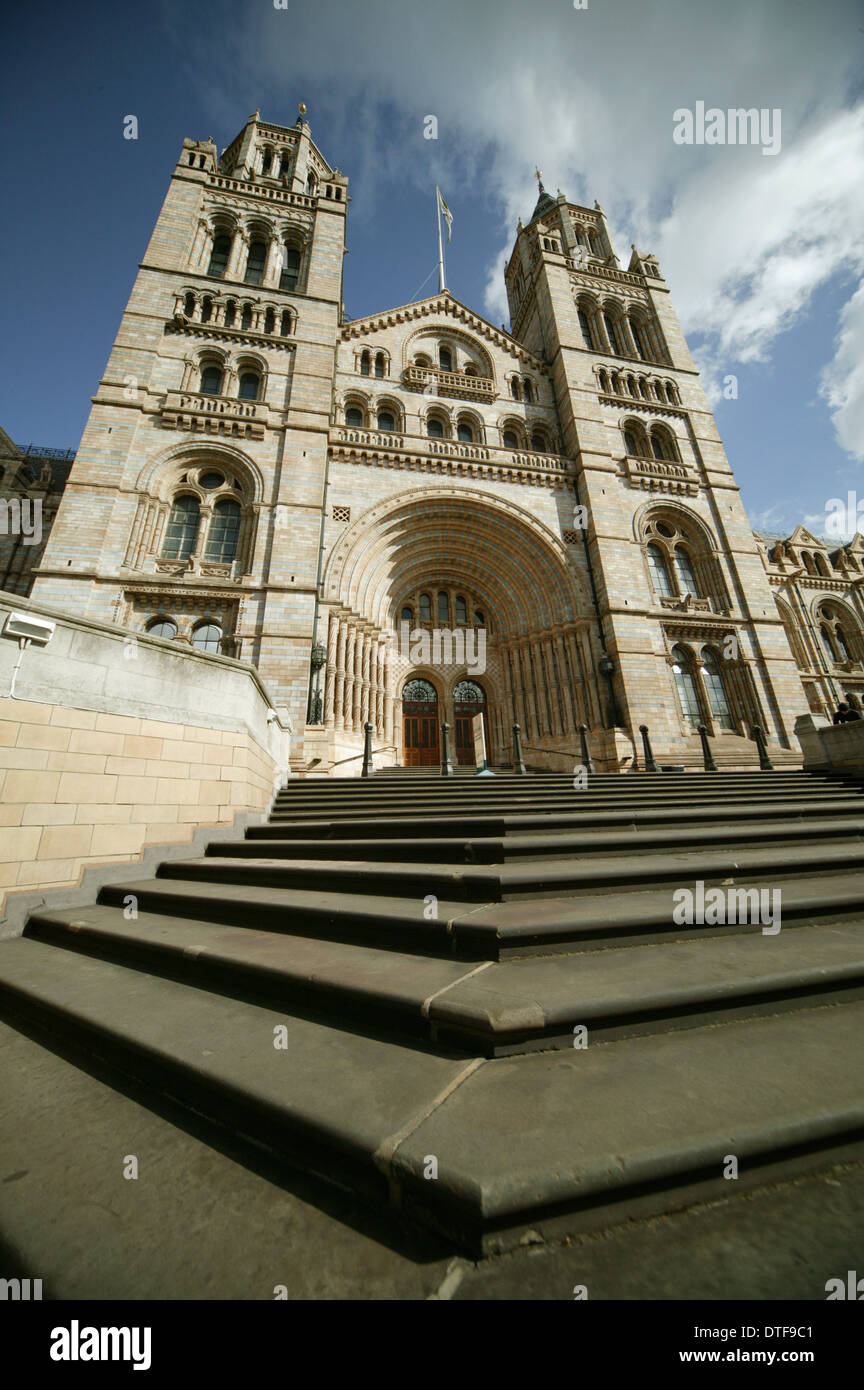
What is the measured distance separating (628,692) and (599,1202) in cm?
1328

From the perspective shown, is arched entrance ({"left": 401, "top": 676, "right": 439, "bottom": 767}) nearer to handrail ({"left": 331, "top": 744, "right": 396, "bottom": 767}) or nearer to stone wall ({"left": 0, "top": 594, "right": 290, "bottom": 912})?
handrail ({"left": 331, "top": 744, "right": 396, "bottom": 767})

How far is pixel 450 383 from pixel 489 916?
19751 millimetres

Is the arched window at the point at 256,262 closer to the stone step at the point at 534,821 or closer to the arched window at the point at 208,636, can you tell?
the arched window at the point at 208,636

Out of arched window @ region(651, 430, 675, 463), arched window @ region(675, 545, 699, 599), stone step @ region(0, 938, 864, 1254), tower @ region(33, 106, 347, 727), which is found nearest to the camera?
stone step @ region(0, 938, 864, 1254)

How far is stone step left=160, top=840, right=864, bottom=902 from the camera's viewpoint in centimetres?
292

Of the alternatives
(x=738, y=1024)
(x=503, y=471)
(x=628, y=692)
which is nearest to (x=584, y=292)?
(x=503, y=471)

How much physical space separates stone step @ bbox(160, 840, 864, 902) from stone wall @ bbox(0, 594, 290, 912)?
3.79 feet

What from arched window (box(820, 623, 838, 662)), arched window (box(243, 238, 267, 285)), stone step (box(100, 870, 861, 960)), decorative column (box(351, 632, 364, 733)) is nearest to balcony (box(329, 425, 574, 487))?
decorative column (box(351, 632, 364, 733))

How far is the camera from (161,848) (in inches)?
183

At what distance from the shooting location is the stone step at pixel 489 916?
2.33 m

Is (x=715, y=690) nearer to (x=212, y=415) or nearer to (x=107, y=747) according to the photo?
(x=107, y=747)

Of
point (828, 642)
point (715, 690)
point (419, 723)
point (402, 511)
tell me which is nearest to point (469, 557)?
point (402, 511)

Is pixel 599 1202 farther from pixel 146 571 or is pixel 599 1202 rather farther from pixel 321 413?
pixel 321 413
